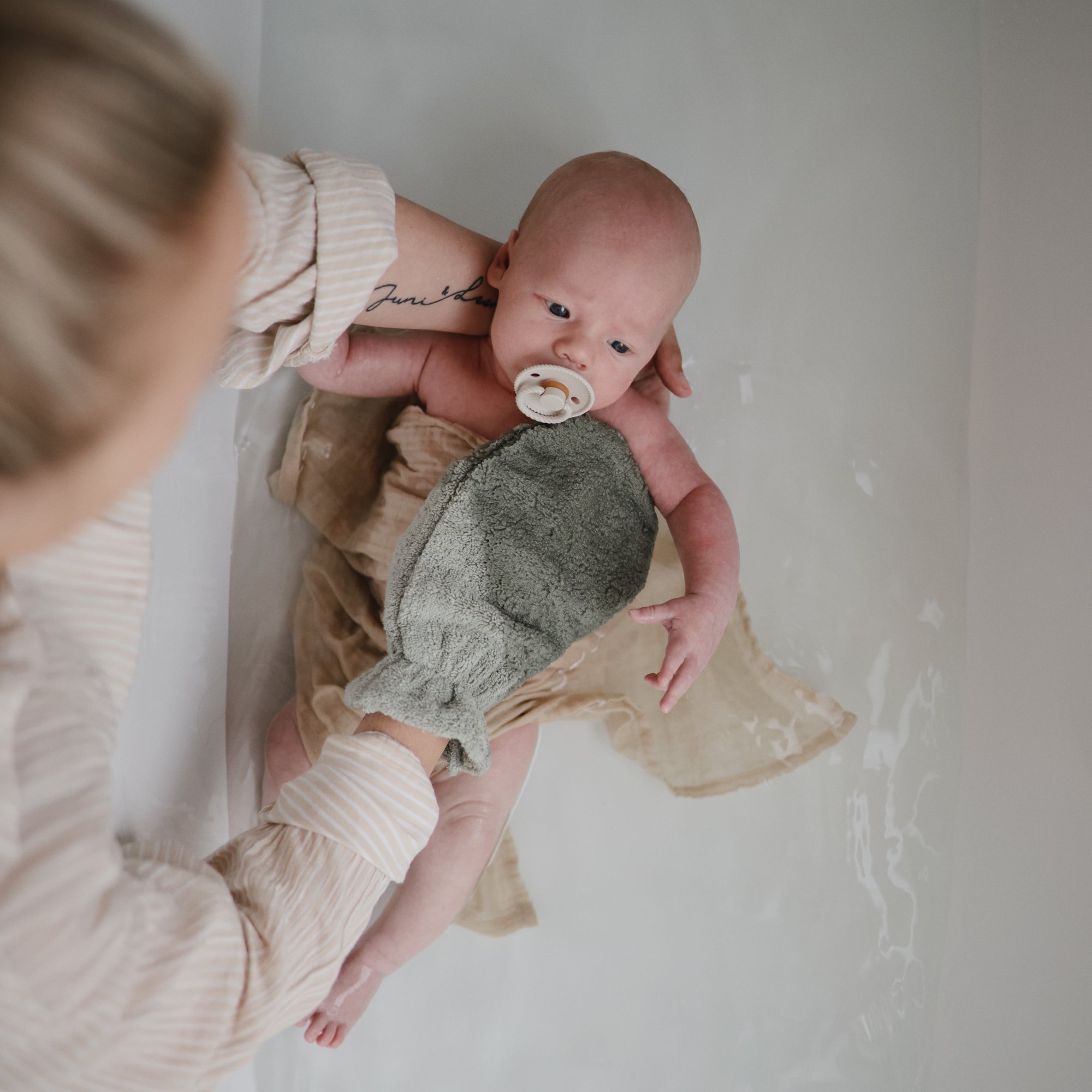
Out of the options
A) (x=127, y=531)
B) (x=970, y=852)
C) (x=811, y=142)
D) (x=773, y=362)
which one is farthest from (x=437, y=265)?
(x=970, y=852)

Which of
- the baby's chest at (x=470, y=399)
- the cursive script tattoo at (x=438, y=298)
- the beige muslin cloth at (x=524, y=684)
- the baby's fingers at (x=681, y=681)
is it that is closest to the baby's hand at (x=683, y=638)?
the baby's fingers at (x=681, y=681)

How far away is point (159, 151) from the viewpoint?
1.15 ft

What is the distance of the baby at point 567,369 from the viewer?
2.93 ft

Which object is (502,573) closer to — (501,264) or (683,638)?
(683,638)

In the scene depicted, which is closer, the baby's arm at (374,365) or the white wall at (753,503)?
the baby's arm at (374,365)

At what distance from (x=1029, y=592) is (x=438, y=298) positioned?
0.80 m

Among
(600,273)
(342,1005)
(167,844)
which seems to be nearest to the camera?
(167,844)

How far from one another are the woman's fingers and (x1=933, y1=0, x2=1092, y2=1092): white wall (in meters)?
0.46

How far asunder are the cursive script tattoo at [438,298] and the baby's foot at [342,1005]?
0.70 meters

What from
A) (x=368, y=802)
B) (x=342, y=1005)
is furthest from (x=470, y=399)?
(x=342, y=1005)

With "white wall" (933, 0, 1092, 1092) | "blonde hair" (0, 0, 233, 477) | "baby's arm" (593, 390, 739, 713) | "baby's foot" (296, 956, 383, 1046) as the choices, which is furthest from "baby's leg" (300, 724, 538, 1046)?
"blonde hair" (0, 0, 233, 477)

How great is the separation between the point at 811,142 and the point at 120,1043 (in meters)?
1.32

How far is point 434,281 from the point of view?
95 cm

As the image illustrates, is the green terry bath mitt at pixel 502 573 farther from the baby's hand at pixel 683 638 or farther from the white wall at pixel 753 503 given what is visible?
the white wall at pixel 753 503
